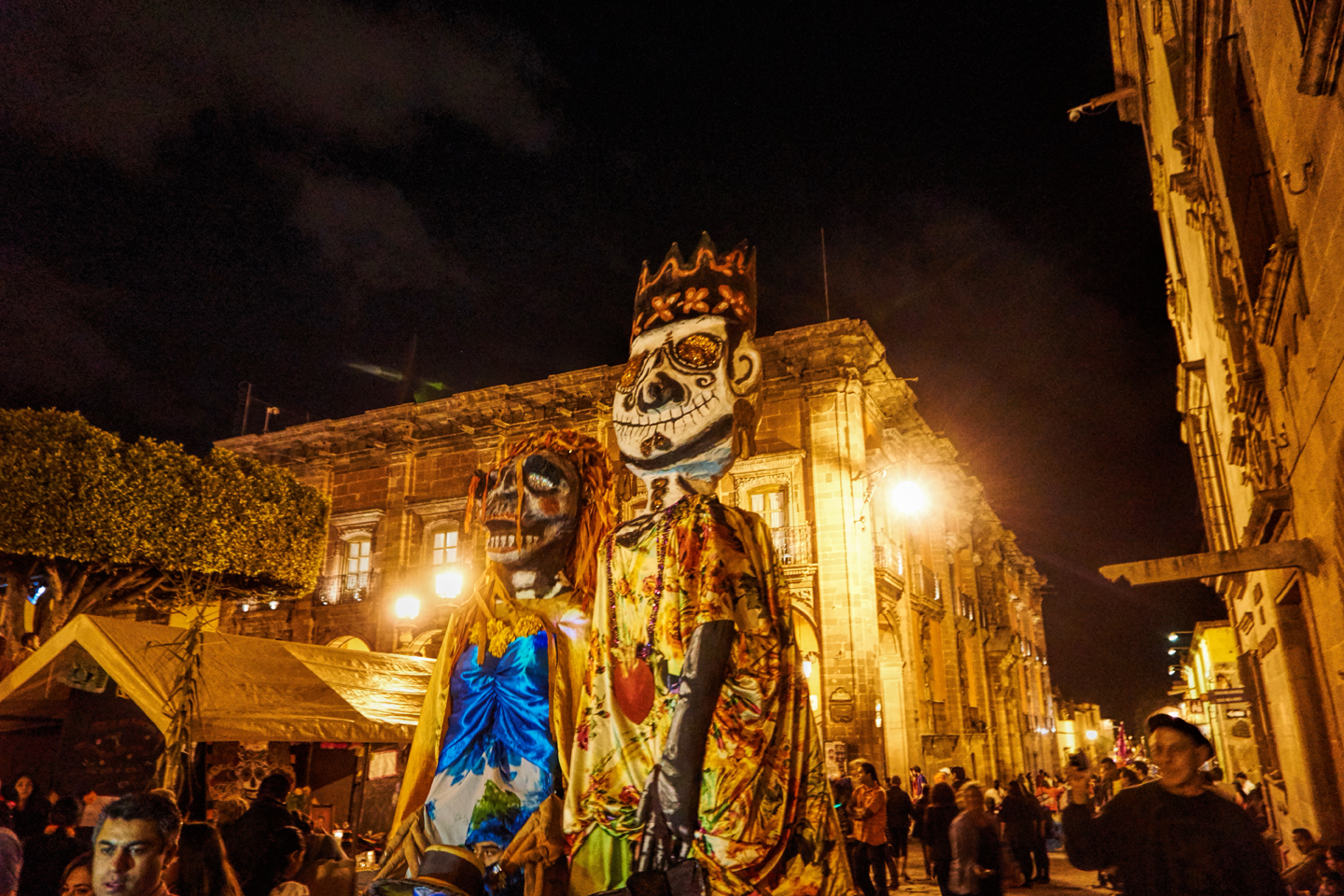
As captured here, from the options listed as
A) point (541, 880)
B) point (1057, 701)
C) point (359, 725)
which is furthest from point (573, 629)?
point (1057, 701)

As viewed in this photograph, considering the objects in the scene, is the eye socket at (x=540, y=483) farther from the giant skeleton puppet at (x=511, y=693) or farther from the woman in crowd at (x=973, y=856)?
the woman in crowd at (x=973, y=856)

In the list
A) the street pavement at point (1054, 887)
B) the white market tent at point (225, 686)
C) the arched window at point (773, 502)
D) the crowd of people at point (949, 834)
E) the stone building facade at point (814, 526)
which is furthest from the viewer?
the arched window at point (773, 502)

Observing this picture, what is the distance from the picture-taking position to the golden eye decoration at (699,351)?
3.04 meters

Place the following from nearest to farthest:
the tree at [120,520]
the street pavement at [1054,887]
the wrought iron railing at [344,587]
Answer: the street pavement at [1054,887] → the tree at [120,520] → the wrought iron railing at [344,587]

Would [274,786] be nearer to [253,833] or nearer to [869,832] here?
[253,833]

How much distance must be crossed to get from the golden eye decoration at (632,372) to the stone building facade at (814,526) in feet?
41.4

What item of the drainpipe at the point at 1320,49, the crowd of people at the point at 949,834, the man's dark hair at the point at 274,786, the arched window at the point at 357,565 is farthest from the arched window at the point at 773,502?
the drainpipe at the point at 1320,49

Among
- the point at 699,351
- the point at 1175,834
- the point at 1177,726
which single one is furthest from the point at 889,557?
the point at 699,351

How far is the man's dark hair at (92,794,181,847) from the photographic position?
2.49 m

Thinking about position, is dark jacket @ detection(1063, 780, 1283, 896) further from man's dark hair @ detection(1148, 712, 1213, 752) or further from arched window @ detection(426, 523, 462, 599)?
arched window @ detection(426, 523, 462, 599)

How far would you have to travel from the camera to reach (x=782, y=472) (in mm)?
17875

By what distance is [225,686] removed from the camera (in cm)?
870

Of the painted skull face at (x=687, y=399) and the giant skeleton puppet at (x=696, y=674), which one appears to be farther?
the painted skull face at (x=687, y=399)

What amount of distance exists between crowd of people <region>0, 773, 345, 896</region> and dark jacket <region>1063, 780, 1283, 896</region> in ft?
9.50
